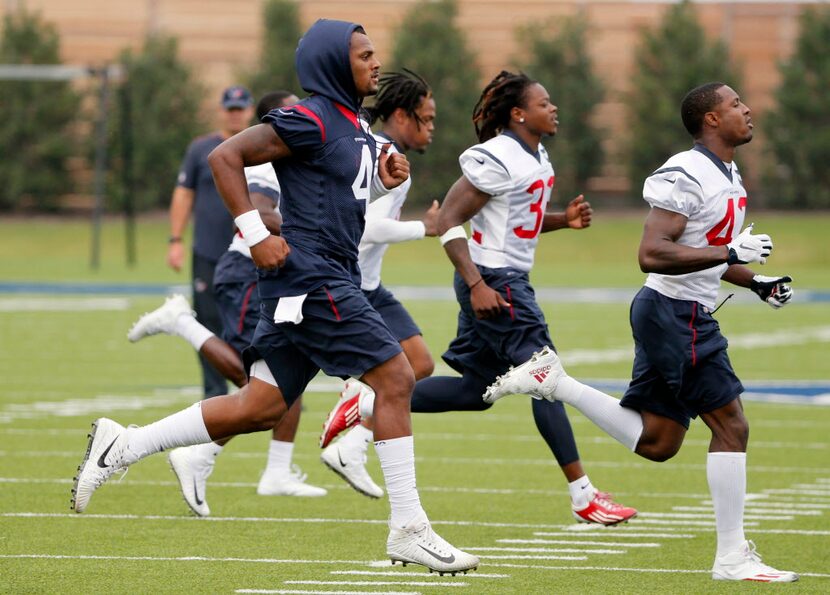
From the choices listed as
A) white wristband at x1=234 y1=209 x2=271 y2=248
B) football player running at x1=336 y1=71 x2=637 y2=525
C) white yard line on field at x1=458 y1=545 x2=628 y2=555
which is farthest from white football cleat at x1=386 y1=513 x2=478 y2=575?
football player running at x1=336 y1=71 x2=637 y2=525

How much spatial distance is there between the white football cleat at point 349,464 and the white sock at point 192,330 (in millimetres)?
1064

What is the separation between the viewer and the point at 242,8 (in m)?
42.5

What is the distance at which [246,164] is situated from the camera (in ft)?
19.9

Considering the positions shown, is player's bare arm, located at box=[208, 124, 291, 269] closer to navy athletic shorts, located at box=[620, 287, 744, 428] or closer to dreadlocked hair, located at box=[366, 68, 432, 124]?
navy athletic shorts, located at box=[620, 287, 744, 428]

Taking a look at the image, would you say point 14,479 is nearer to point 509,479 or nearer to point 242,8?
point 509,479

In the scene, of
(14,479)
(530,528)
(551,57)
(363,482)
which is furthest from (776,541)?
(551,57)

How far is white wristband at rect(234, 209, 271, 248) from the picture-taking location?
6.01 metres

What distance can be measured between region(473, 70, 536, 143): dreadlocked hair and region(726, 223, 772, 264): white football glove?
2.11 m

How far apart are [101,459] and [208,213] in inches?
198

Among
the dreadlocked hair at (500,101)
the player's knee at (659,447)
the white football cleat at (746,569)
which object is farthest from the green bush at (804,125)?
the white football cleat at (746,569)

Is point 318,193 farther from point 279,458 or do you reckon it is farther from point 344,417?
point 279,458

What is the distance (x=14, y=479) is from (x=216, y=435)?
2.71m

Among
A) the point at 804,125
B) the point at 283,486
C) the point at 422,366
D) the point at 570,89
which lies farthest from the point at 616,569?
the point at 570,89

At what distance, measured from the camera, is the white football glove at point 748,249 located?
622 centimetres
